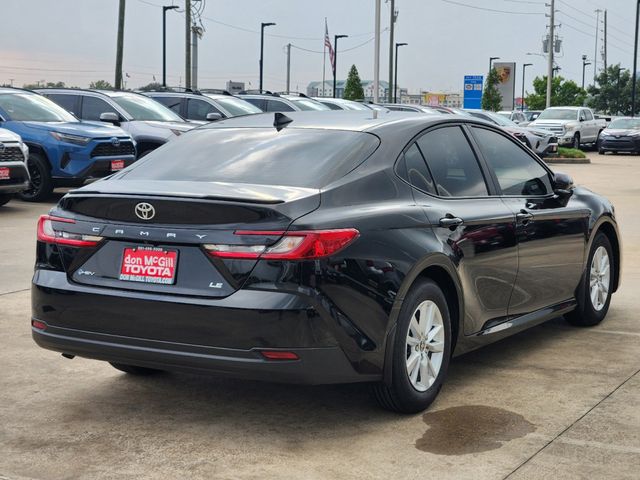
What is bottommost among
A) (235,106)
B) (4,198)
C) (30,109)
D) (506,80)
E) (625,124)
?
(4,198)

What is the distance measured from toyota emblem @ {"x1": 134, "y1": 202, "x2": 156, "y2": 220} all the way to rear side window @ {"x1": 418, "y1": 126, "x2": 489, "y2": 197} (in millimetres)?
1595

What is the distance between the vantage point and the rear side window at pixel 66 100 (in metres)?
19.5

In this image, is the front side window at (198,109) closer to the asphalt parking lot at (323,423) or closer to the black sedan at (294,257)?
the asphalt parking lot at (323,423)

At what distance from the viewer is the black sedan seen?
466cm

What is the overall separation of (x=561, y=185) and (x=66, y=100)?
14.2 metres

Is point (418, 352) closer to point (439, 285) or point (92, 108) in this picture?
point (439, 285)

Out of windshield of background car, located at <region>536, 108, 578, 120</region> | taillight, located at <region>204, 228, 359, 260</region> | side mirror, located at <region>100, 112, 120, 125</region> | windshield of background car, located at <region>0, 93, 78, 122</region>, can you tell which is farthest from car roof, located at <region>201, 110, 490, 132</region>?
windshield of background car, located at <region>536, 108, 578, 120</region>

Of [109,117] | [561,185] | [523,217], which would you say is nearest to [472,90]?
[109,117]

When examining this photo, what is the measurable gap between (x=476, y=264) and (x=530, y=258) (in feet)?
2.43

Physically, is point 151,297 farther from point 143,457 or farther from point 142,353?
point 143,457

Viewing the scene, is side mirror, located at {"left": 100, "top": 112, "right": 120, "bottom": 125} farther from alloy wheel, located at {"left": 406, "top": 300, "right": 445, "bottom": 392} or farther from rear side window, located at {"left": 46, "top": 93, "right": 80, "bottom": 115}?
alloy wheel, located at {"left": 406, "top": 300, "right": 445, "bottom": 392}

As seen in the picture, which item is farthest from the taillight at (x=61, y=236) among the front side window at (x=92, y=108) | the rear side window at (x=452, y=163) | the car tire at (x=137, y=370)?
the front side window at (x=92, y=108)

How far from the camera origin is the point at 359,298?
15.8ft

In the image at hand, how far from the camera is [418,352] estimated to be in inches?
207
